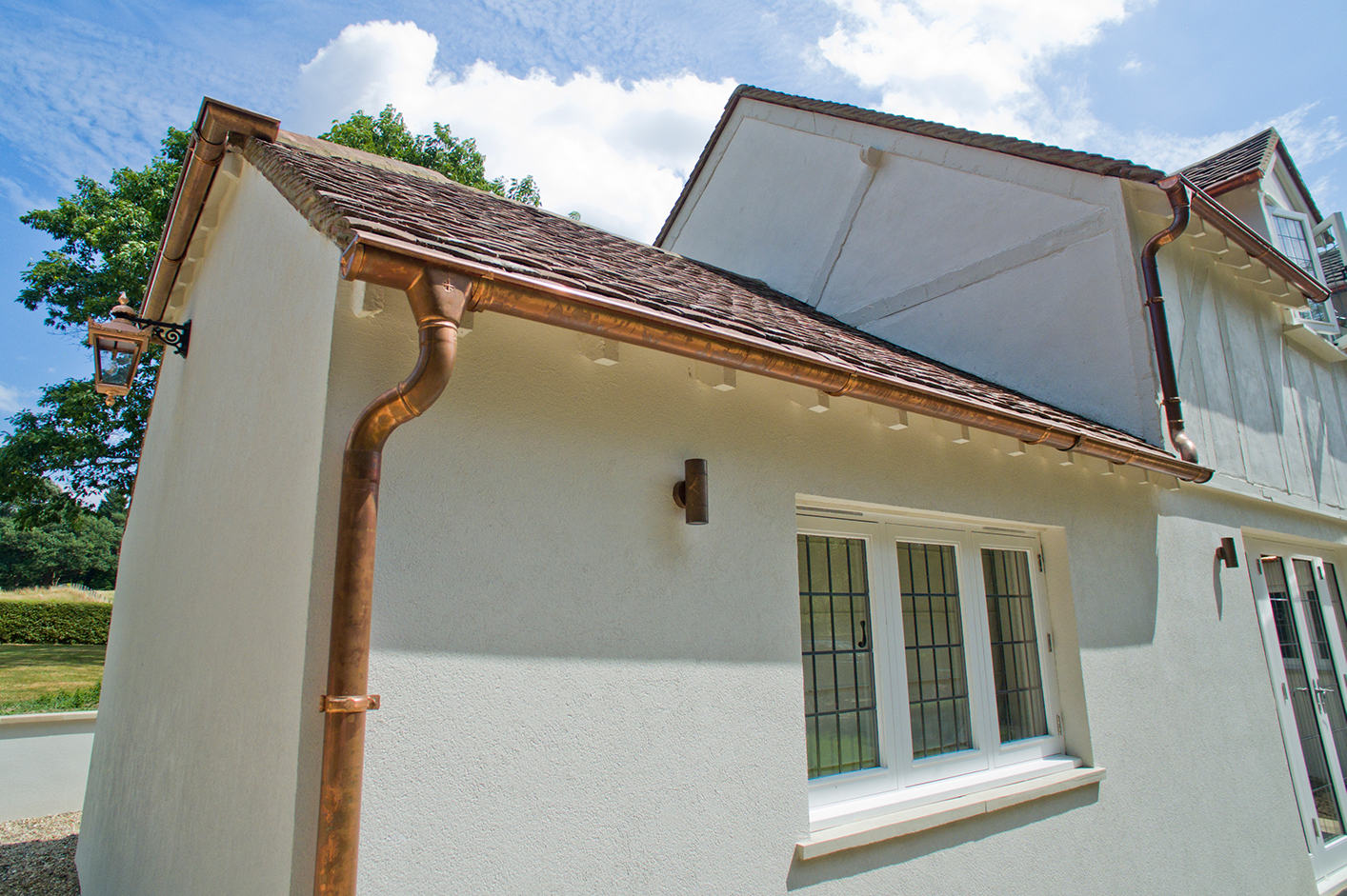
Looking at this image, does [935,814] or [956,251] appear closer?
[935,814]

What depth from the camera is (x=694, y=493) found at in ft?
10.5

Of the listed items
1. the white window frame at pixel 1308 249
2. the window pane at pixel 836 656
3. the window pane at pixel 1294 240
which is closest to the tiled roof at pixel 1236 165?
the white window frame at pixel 1308 249

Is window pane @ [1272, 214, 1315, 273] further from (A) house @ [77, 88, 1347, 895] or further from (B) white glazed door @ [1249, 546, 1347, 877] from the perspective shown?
(B) white glazed door @ [1249, 546, 1347, 877]

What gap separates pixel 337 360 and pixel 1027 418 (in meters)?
3.85

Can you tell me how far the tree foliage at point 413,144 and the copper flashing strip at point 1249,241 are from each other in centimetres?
1715

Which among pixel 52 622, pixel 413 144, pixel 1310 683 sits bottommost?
pixel 1310 683

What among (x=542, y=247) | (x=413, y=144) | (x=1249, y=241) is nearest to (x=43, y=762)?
(x=542, y=247)

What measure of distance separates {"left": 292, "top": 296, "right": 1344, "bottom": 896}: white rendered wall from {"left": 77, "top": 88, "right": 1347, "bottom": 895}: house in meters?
0.02

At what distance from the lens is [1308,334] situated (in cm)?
862

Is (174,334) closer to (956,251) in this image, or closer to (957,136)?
(956,251)

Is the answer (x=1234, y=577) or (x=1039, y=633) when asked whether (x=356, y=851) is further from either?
(x=1234, y=577)

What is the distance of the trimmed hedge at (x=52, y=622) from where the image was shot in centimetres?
2053

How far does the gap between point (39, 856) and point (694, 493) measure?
863 cm

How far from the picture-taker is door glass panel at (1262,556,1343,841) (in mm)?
7090
